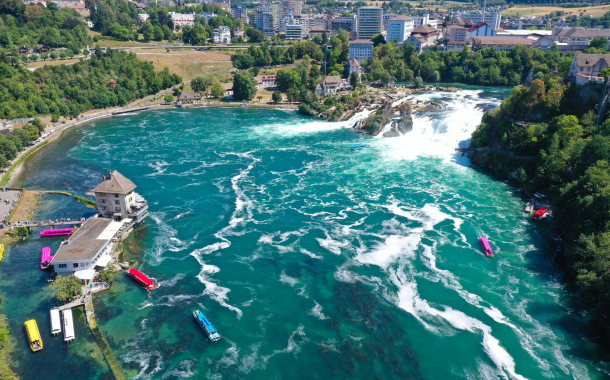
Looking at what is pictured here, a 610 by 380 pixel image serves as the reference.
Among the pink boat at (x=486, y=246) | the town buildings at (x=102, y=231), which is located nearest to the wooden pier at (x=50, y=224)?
the town buildings at (x=102, y=231)

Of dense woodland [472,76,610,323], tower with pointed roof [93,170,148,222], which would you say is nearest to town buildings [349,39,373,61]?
dense woodland [472,76,610,323]

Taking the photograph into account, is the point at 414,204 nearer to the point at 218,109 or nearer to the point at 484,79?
the point at 218,109

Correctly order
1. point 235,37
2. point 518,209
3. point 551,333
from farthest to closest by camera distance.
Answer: point 235,37
point 518,209
point 551,333

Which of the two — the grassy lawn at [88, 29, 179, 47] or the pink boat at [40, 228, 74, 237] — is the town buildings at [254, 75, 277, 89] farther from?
the pink boat at [40, 228, 74, 237]

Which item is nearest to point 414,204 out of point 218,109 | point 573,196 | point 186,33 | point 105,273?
point 573,196

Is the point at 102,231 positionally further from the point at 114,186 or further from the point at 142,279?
the point at 142,279
